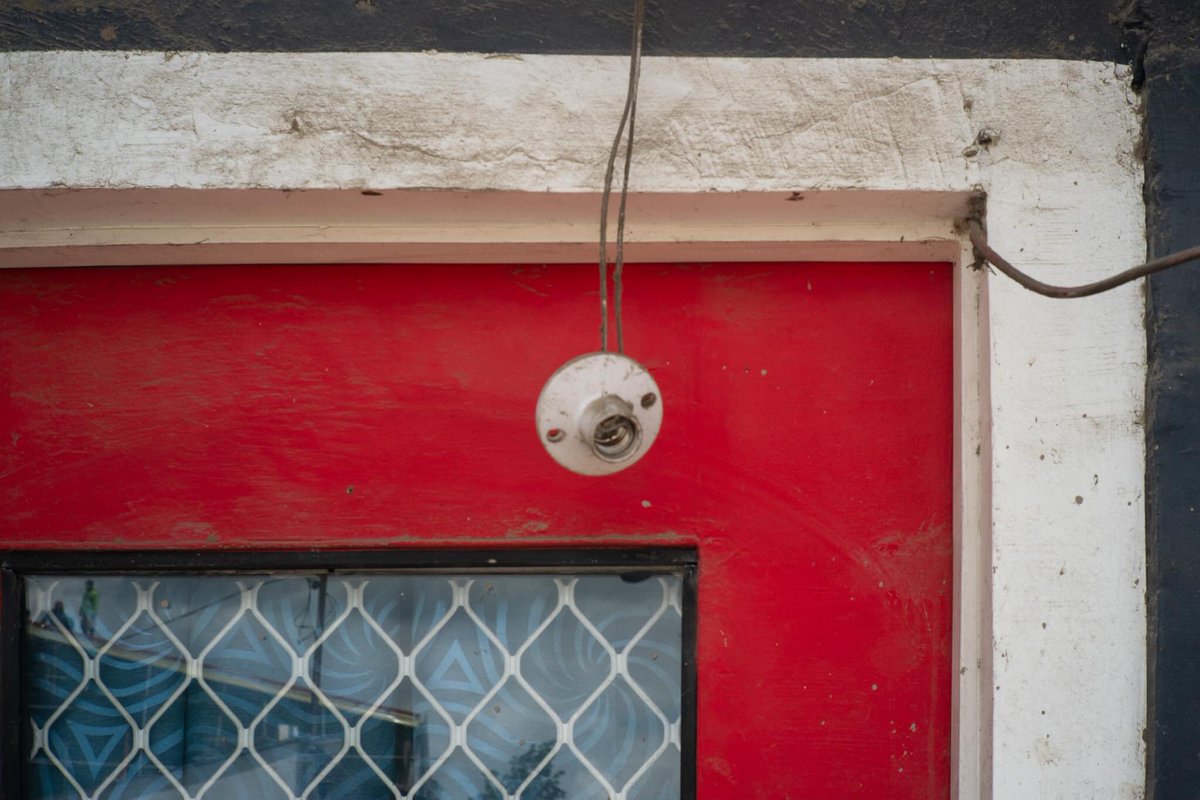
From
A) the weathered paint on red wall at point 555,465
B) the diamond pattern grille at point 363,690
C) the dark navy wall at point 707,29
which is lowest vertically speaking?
the diamond pattern grille at point 363,690

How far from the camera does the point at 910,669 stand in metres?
2.02

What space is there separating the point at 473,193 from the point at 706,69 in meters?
0.54

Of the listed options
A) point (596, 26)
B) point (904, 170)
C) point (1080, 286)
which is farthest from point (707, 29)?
point (1080, 286)

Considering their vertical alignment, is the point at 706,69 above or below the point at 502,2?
below

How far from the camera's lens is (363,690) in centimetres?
208

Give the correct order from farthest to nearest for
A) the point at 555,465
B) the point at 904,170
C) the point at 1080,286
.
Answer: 1. the point at 555,465
2. the point at 904,170
3. the point at 1080,286

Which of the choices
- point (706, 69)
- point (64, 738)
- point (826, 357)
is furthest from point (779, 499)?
point (64, 738)

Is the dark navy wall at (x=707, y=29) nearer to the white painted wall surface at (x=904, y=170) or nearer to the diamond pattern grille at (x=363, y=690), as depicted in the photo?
the white painted wall surface at (x=904, y=170)

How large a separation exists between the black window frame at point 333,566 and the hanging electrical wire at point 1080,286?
87 centimetres

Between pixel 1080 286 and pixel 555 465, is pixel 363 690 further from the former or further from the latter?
pixel 1080 286

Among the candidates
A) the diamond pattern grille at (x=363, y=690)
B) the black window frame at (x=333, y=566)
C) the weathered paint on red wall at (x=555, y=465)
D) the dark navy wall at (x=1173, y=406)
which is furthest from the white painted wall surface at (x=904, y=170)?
the diamond pattern grille at (x=363, y=690)

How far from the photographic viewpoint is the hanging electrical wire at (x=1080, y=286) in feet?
4.82

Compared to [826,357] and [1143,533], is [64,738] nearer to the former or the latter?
[826,357]

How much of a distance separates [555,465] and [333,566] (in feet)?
1.79
